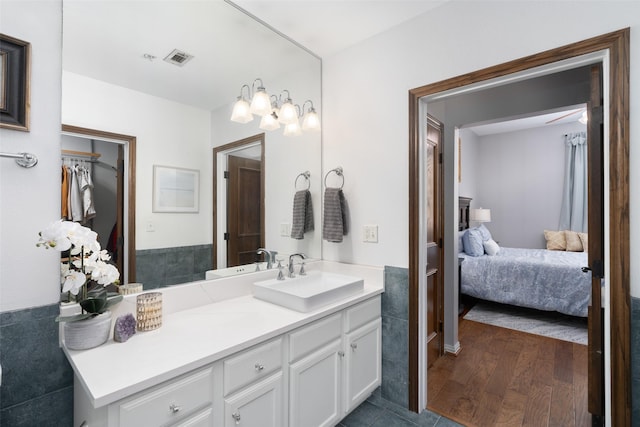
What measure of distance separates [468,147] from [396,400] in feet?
16.2

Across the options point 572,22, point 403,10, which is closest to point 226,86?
point 403,10

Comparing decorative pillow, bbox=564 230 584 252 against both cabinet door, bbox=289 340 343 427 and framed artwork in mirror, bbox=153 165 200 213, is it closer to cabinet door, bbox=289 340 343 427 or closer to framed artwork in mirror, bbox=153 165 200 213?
cabinet door, bbox=289 340 343 427

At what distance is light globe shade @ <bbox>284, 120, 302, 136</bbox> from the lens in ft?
7.29

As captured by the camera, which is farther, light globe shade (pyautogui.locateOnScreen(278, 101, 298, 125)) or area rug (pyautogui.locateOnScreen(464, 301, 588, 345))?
area rug (pyautogui.locateOnScreen(464, 301, 588, 345))

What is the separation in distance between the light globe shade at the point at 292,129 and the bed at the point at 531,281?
2.96 m

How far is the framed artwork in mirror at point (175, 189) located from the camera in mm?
1563

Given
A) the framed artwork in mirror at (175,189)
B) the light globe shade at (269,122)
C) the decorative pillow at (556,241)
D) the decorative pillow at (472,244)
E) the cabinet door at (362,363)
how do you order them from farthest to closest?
1. the decorative pillow at (556,241)
2. the decorative pillow at (472,244)
3. the light globe shade at (269,122)
4. the cabinet door at (362,363)
5. the framed artwork in mirror at (175,189)

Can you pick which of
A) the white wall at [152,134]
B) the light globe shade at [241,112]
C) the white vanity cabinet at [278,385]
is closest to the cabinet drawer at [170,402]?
the white vanity cabinet at [278,385]

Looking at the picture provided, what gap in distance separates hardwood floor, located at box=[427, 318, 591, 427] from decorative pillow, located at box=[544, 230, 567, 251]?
→ 2.65 metres

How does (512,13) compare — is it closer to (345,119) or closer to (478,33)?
(478,33)

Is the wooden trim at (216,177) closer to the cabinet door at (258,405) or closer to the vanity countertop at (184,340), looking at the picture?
the vanity countertop at (184,340)

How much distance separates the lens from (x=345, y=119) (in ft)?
7.42

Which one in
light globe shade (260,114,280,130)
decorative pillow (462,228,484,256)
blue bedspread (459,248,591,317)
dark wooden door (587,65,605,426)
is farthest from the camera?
decorative pillow (462,228,484,256)

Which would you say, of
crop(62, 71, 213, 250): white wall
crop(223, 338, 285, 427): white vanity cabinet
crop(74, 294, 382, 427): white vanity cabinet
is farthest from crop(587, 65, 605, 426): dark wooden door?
crop(62, 71, 213, 250): white wall
